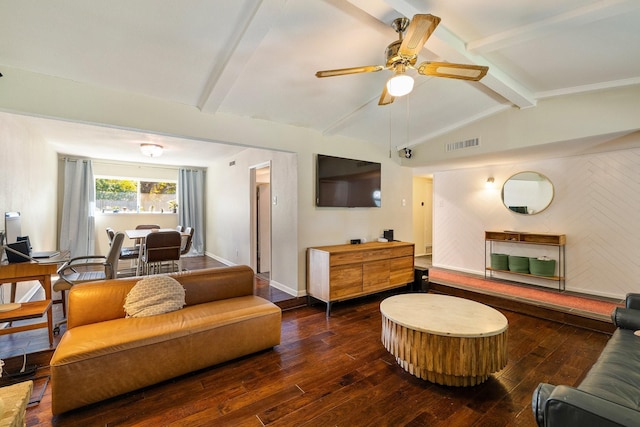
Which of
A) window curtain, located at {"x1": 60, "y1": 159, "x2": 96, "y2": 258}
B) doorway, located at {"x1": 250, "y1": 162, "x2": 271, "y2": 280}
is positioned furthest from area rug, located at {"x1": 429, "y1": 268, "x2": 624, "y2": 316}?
window curtain, located at {"x1": 60, "y1": 159, "x2": 96, "y2": 258}

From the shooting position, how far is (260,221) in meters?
5.35

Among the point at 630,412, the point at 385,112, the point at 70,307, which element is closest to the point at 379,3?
the point at 385,112

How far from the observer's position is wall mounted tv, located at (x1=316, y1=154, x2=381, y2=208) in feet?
13.2

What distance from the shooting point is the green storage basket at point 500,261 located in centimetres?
481

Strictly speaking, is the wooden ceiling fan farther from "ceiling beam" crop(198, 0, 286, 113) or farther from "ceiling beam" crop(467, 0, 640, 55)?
"ceiling beam" crop(467, 0, 640, 55)

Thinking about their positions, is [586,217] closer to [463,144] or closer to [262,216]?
[463,144]

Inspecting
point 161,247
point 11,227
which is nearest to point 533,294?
point 161,247

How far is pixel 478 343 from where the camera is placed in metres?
1.97

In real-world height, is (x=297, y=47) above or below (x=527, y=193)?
above

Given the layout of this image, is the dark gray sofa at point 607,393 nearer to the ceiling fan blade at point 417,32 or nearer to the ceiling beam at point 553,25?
the ceiling fan blade at point 417,32

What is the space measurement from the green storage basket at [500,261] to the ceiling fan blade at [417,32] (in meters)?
4.27

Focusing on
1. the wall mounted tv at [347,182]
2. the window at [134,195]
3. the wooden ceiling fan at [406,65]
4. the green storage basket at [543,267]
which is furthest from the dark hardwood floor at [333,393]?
the window at [134,195]

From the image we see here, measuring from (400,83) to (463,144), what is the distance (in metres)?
2.82

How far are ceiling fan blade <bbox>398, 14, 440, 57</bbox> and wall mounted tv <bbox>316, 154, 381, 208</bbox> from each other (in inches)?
87.0
